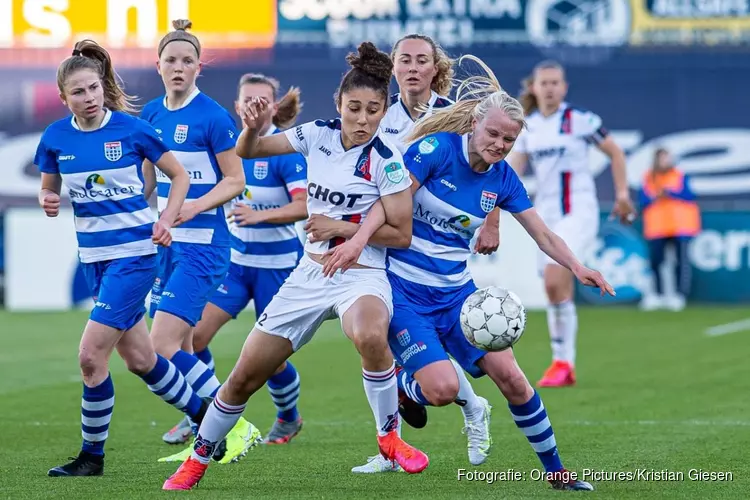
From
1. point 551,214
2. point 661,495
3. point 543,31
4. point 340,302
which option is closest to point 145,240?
point 340,302

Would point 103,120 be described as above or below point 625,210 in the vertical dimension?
above

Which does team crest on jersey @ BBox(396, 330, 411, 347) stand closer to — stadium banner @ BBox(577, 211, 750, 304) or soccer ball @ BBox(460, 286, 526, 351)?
soccer ball @ BBox(460, 286, 526, 351)

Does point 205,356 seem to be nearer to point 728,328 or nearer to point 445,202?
point 445,202

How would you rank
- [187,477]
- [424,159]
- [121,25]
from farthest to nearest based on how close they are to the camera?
[121,25]
[424,159]
[187,477]

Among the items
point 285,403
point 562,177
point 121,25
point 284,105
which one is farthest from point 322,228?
point 121,25

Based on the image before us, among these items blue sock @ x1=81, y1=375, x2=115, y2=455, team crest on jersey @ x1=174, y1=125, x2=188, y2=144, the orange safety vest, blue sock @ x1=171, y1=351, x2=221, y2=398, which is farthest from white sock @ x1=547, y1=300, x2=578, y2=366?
the orange safety vest

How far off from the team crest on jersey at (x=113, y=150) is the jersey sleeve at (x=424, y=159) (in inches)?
55.4

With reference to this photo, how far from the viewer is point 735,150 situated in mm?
21188

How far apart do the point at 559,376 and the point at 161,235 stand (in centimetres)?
512

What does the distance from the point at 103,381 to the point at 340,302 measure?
132 cm

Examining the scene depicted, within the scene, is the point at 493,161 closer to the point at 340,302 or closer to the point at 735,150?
the point at 340,302

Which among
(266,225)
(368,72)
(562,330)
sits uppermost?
(368,72)

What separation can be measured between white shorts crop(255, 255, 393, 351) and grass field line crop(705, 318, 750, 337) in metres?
9.60

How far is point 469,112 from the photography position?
671cm
